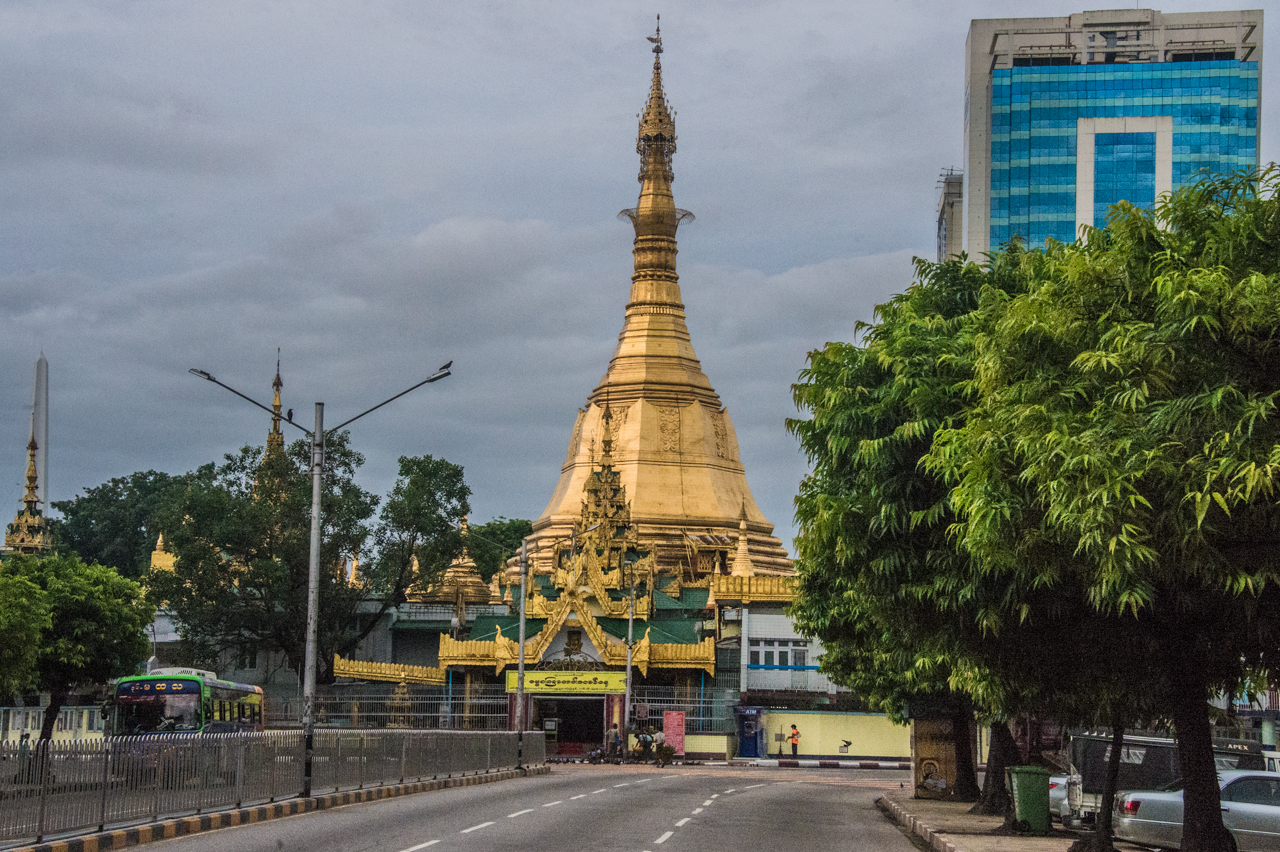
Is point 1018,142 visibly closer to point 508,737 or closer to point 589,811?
point 508,737

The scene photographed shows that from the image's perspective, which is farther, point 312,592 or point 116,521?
point 116,521

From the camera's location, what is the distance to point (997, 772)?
28.5 m

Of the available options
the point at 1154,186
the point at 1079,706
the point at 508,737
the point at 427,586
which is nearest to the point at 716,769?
the point at 508,737

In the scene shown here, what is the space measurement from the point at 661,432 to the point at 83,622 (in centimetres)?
3729

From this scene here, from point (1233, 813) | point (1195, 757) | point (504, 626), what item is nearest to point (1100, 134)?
point (504, 626)

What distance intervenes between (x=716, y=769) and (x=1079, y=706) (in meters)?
28.3

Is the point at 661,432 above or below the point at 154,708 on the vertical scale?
above

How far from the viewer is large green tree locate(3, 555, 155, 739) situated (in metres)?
42.8

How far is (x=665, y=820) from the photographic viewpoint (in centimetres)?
2466

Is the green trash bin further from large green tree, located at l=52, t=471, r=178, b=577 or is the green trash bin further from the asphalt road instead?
large green tree, located at l=52, t=471, r=178, b=577

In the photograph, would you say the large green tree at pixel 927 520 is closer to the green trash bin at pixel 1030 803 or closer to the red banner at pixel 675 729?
the green trash bin at pixel 1030 803

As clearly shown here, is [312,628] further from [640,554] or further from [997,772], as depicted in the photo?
[640,554]

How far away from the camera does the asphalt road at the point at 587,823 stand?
19547mm

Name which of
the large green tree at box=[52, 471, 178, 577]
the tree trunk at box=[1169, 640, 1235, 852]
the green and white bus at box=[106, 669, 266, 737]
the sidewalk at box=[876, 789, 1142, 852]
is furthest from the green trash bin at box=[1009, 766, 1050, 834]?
the large green tree at box=[52, 471, 178, 577]
